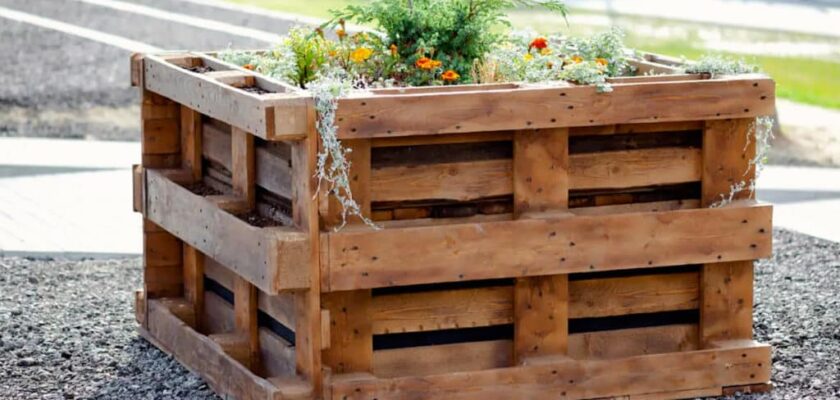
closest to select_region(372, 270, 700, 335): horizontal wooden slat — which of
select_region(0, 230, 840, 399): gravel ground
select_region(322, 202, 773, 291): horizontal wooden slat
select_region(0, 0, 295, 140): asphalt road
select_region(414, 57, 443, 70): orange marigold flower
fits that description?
select_region(322, 202, 773, 291): horizontal wooden slat

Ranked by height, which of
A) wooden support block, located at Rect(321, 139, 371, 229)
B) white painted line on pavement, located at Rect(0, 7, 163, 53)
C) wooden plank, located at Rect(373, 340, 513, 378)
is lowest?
wooden plank, located at Rect(373, 340, 513, 378)

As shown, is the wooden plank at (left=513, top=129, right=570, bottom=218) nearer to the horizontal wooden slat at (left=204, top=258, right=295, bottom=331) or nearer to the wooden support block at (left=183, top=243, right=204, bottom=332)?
the horizontal wooden slat at (left=204, top=258, right=295, bottom=331)

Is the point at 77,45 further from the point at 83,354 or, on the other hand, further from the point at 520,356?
the point at 520,356

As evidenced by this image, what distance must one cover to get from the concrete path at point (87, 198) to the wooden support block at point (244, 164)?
2.81 metres

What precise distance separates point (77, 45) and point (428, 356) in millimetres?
11485

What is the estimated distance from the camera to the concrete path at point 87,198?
8.84m

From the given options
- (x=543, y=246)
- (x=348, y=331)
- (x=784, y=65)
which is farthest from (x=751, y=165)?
(x=784, y=65)

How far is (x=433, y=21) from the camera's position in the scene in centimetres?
620

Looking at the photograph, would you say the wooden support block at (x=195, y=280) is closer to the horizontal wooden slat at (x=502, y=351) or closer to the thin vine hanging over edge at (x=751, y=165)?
the horizontal wooden slat at (x=502, y=351)

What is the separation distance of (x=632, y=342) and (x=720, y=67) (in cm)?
110

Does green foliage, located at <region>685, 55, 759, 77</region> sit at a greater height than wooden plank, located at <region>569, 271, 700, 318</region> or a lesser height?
greater

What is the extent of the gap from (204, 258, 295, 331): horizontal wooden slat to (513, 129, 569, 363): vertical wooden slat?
0.82 metres

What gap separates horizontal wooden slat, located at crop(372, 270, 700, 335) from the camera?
5578 mm

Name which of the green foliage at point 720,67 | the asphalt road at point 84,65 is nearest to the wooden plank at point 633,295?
the green foliage at point 720,67
